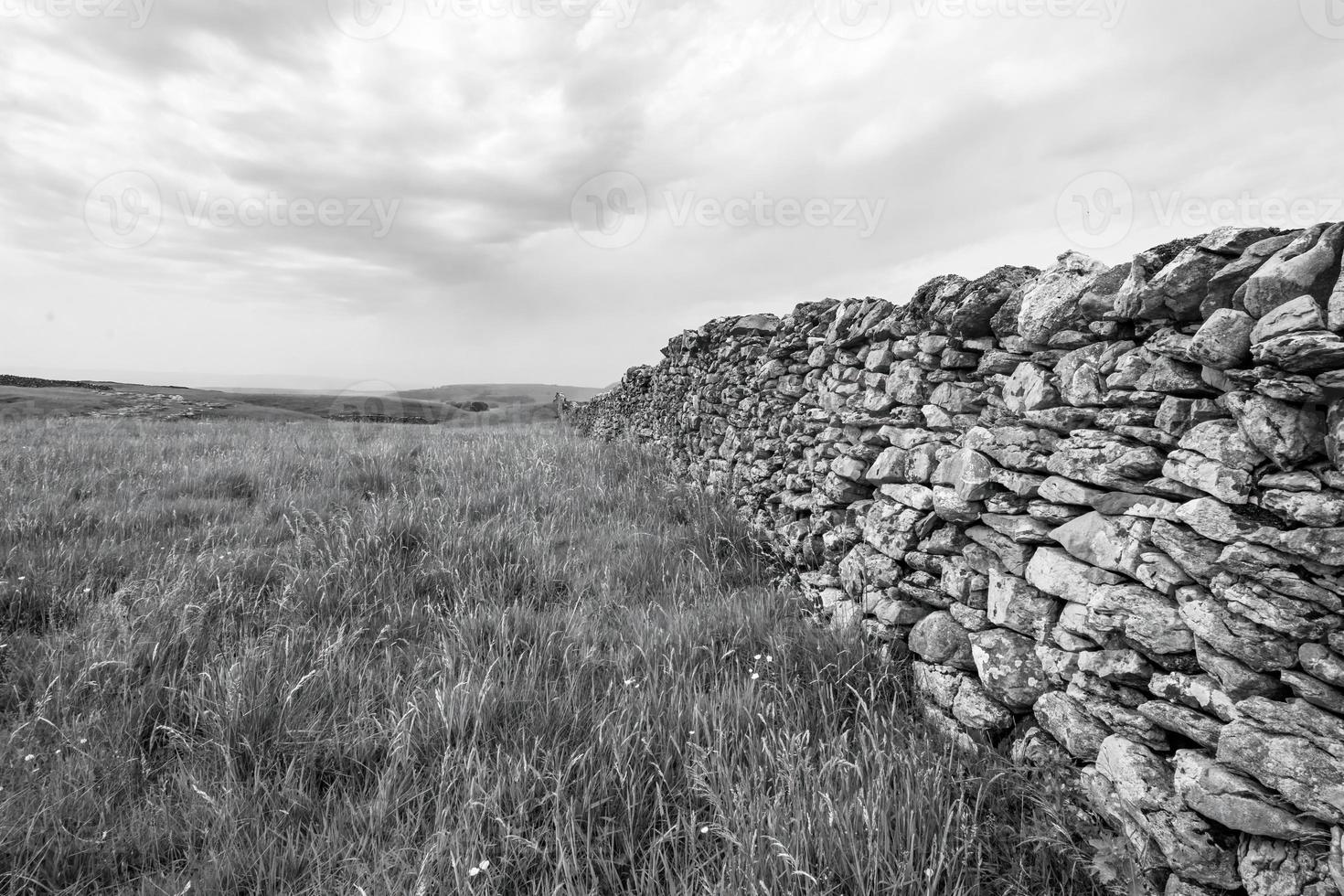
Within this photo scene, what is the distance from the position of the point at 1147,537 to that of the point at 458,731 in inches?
117

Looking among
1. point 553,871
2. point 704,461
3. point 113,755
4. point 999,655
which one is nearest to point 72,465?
point 113,755

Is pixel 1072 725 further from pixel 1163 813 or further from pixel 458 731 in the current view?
pixel 458 731

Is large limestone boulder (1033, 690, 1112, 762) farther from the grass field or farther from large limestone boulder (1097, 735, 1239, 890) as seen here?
the grass field

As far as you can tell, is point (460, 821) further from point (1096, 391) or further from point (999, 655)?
point (1096, 391)

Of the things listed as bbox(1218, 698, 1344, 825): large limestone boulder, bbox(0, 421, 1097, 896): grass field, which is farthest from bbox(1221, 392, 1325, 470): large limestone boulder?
bbox(0, 421, 1097, 896): grass field

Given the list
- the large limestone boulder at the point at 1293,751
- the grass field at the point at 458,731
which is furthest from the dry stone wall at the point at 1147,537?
the grass field at the point at 458,731

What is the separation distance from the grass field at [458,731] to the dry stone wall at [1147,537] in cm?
41

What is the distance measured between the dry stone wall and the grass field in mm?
408

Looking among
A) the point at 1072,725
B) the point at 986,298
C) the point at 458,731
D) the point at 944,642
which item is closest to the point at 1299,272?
the point at 986,298

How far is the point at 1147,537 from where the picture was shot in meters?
2.19

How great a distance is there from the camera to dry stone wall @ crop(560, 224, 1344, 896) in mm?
1749

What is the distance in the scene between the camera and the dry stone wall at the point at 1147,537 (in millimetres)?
1749

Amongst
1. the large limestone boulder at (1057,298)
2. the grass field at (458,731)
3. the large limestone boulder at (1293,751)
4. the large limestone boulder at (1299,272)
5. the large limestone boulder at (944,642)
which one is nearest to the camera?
the large limestone boulder at (1293,751)

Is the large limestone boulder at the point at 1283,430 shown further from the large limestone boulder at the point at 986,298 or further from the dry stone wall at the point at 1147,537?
the large limestone boulder at the point at 986,298
